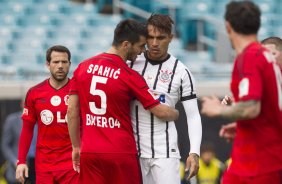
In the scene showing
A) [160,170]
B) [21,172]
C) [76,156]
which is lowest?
[21,172]

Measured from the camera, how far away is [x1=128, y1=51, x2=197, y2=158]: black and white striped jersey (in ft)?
26.7

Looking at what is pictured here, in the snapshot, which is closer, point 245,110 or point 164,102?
point 245,110

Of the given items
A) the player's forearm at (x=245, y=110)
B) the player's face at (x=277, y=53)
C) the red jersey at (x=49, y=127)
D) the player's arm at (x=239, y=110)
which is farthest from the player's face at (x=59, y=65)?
the player's forearm at (x=245, y=110)

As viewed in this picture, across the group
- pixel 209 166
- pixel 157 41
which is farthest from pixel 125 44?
pixel 209 166

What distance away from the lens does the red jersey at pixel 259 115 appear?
6.34 metres

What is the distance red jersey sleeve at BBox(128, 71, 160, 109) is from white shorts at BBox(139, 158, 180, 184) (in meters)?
0.60

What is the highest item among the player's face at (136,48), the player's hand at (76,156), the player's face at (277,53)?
the player's face at (136,48)

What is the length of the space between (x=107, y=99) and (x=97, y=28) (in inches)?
511

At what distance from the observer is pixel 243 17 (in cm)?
637

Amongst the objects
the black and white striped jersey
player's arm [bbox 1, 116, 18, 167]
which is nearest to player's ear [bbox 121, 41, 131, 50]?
the black and white striped jersey

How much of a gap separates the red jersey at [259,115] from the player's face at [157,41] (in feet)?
5.43

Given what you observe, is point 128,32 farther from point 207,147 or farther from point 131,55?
point 207,147

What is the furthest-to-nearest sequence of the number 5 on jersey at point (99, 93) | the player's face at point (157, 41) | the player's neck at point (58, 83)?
the player's neck at point (58, 83)
the player's face at point (157, 41)
the number 5 on jersey at point (99, 93)

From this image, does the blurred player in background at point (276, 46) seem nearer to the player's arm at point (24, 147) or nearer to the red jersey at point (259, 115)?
the red jersey at point (259, 115)
